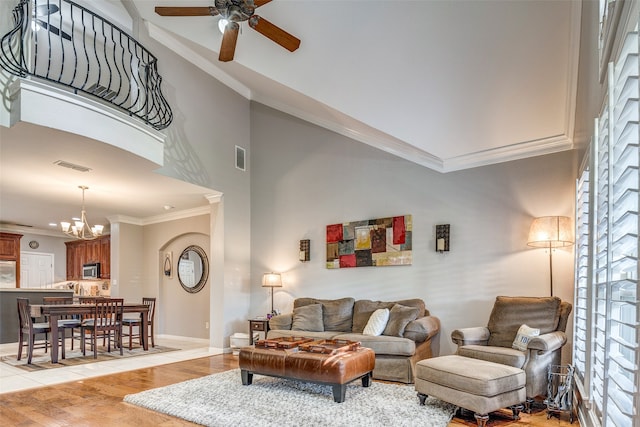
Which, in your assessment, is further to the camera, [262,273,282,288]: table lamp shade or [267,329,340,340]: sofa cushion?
[262,273,282,288]: table lamp shade

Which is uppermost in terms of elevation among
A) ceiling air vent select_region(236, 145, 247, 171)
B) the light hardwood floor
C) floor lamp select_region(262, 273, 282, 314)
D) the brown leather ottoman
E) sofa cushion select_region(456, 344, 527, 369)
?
ceiling air vent select_region(236, 145, 247, 171)

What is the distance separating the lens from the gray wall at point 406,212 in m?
4.81

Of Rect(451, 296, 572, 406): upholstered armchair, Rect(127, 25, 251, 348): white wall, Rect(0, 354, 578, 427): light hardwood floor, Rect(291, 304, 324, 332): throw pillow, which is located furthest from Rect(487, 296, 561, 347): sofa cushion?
Rect(127, 25, 251, 348): white wall

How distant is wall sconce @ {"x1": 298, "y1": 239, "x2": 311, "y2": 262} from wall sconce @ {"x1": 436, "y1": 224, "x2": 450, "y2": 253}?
219 cm

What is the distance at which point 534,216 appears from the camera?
4789 millimetres

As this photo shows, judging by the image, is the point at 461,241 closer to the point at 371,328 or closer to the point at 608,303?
the point at 371,328

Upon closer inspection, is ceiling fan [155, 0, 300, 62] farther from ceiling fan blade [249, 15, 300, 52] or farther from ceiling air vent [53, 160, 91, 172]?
ceiling air vent [53, 160, 91, 172]

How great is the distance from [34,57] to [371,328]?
4.77 meters

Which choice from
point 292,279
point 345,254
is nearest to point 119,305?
point 292,279

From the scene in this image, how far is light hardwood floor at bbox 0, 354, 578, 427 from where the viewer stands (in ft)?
11.3

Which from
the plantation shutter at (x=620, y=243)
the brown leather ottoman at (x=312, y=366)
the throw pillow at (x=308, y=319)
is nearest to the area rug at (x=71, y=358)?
the throw pillow at (x=308, y=319)

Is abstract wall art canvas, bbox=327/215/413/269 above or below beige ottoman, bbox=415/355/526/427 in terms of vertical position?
above

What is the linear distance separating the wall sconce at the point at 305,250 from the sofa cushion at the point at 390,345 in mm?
2113

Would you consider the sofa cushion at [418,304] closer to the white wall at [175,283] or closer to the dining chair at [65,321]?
the white wall at [175,283]
